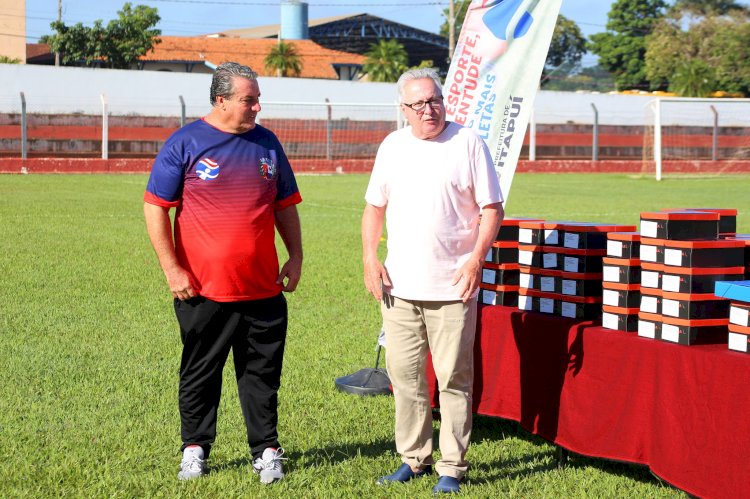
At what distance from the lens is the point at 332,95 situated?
4172cm

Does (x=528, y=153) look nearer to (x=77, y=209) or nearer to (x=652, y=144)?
(x=652, y=144)

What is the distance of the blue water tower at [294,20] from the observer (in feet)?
258

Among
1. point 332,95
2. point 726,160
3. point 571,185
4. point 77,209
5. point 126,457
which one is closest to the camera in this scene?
point 126,457

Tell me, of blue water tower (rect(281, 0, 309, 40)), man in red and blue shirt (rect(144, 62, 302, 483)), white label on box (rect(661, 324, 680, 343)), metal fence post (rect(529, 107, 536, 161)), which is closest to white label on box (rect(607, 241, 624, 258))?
white label on box (rect(661, 324, 680, 343))

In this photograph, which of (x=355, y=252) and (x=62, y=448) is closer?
(x=62, y=448)

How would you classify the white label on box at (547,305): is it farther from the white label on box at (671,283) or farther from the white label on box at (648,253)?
the white label on box at (671,283)

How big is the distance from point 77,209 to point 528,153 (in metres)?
25.0

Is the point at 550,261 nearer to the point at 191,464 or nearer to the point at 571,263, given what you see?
the point at 571,263

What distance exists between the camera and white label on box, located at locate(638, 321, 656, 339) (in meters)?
4.52

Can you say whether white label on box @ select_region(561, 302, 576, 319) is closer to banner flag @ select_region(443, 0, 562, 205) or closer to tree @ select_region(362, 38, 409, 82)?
banner flag @ select_region(443, 0, 562, 205)

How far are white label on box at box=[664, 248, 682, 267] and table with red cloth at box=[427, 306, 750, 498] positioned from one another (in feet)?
1.12

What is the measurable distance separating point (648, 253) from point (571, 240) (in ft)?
1.69

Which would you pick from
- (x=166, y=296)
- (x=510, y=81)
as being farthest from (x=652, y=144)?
(x=510, y=81)

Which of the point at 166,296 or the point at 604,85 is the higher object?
the point at 604,85
